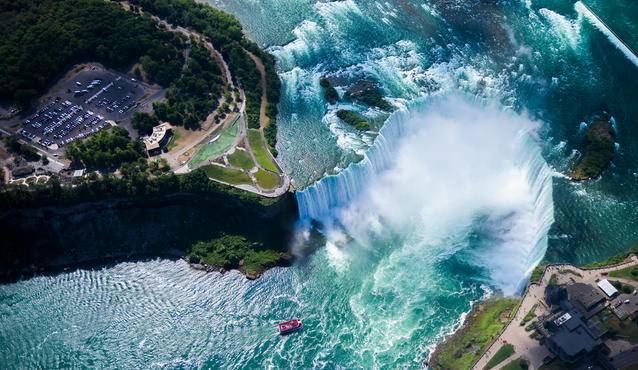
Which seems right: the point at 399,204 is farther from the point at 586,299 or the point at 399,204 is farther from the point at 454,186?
the point at 586,299

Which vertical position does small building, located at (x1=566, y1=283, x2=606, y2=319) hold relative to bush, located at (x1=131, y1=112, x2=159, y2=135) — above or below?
above

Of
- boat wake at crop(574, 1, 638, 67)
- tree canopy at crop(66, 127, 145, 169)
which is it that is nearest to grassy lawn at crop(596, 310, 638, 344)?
boat wake at crop(574, 1, 638, 67)

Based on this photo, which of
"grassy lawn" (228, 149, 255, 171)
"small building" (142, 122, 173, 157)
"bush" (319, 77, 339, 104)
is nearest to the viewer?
"grassy lawn" (228, 149, 255, 171)

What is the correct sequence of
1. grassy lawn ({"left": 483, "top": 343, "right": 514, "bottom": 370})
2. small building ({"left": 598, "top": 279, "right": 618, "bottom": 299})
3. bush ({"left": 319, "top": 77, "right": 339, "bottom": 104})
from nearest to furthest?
grassy lawn ({"left": 483, "top": 343, "right": 514, "bottom": 370})
small building ({"left": 598, "top": 279, "right": 618, "bottom": 299})
bush ({"left": 319, "top": 77, "right": 339, "bottom": 104})

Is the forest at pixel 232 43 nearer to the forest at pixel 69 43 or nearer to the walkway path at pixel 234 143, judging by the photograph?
the walkway path at pixel 234 143

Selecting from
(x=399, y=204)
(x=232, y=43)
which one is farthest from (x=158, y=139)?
(x=399, y=204)

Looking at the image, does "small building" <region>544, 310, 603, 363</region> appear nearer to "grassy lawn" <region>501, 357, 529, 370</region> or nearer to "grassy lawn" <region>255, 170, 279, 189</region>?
"grassy lawn" <region>501, 357, 529, 370</region>

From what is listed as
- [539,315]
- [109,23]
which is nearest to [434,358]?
[539,315]
